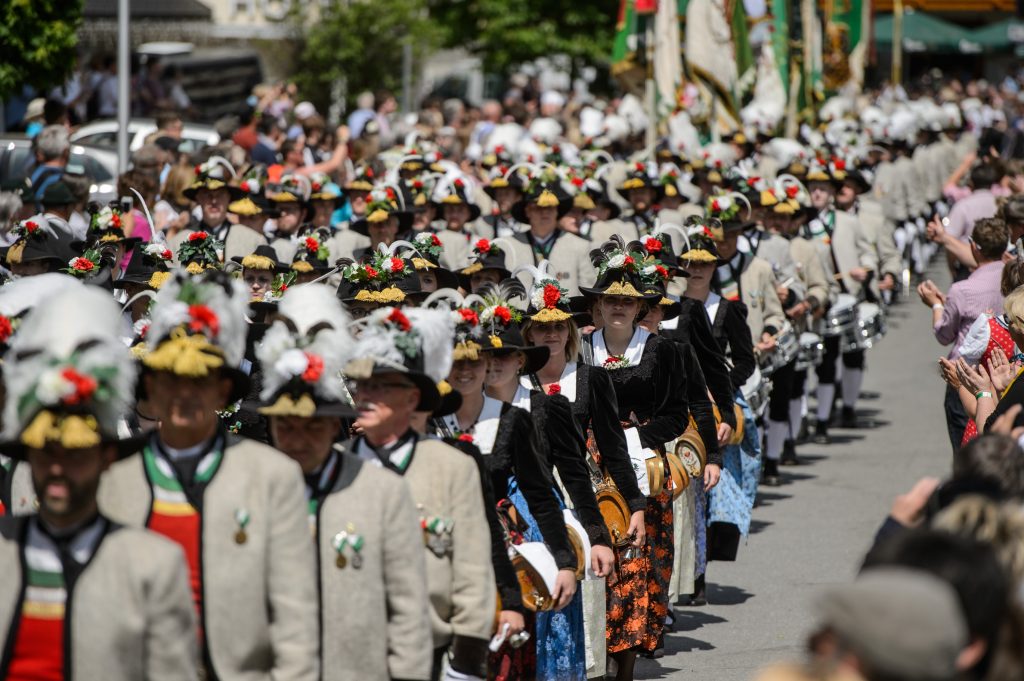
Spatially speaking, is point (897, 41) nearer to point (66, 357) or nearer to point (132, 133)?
point (132, 133)

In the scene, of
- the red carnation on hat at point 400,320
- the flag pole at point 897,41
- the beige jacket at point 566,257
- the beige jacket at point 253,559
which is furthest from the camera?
the flag pole at point 897,41

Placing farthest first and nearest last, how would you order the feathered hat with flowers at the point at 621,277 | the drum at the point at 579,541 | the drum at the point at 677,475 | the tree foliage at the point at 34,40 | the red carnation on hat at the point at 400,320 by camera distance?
the tree foliage at the point at 34,40, the feathered hat with flowers at the point at 621,277, the drum at the point at 677,475, the drum at the point at 579,541, the red carnation on hat at the point at 400,320

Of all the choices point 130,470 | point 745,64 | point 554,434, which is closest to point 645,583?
point 554,434

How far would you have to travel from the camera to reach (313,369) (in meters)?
4.93

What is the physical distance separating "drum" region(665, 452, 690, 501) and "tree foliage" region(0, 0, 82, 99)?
842cm

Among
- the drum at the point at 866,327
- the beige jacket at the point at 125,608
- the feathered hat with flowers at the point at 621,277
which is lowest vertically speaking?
the drum at the point at 866,327

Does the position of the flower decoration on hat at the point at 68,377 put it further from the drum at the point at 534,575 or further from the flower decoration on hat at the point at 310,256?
the flower decoration on hat at the point at 310,256

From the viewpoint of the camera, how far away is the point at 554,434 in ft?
22.4

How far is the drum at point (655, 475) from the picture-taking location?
795 cm

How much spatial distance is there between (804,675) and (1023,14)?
Answer: 24982mm

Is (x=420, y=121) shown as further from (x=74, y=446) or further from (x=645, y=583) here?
(x=74, y=446)

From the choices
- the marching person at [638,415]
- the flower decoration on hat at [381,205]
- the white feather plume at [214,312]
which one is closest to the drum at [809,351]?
the flower decoration on hat at [381,205]

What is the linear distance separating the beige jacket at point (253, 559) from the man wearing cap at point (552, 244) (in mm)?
7920

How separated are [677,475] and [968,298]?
1962 millimetres
